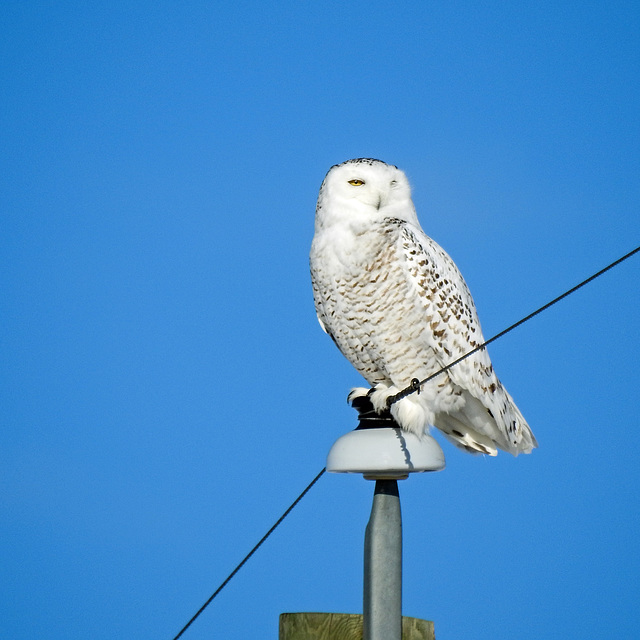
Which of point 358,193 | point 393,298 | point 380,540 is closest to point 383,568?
point 380,540

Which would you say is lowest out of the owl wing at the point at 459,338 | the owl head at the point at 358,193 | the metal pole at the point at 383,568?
the metal pole at the point at 383,568

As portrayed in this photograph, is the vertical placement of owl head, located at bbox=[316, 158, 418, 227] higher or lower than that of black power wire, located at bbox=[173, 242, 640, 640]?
higher

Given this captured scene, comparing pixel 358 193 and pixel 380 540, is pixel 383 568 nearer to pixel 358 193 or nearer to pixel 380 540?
pixel 380 540

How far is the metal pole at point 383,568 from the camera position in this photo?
6.53 ft

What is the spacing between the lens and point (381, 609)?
2.00 meters

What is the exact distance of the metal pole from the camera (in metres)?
1.99

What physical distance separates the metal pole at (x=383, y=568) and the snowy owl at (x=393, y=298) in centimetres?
40

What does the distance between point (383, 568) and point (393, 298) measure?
876 millimetres

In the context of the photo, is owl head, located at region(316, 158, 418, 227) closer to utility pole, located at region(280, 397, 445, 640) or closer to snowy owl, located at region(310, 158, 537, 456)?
snowy owl, located at region(310, 158, 537, 456)

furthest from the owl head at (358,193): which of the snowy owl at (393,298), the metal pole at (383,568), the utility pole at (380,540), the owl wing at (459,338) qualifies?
the metal pole at (383,568)

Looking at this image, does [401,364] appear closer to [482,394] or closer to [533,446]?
[482,394]

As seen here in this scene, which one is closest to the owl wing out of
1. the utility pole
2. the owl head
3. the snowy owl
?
the snowy owl

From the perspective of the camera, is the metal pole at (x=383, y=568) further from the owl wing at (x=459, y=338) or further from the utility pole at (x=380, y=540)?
the owl wing at (x=459, y=338)

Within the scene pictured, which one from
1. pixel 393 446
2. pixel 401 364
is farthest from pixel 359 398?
pixel 393 446
